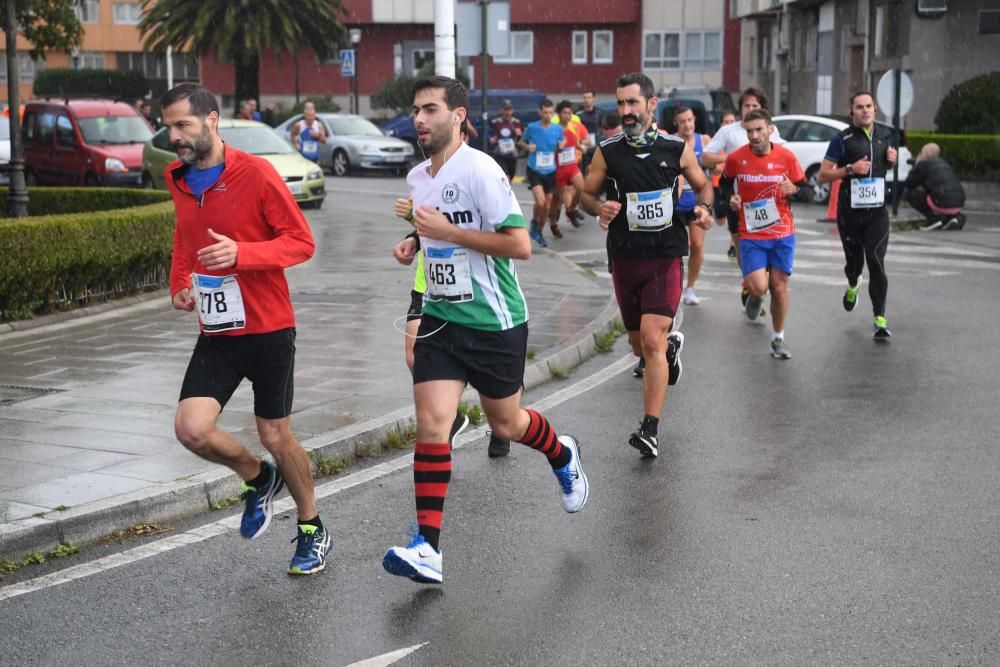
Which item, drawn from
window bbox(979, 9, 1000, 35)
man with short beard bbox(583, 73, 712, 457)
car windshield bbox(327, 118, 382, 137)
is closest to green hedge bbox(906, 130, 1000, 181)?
window bbox(979, 9, 1000, 35)

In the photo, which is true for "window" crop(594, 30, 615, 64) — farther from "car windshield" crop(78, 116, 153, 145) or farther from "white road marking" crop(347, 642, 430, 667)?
"white road marking" crop(347, 642, 430, 667)

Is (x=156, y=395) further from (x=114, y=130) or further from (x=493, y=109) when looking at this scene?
(x=493, y=109)

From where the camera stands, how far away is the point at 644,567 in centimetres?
565

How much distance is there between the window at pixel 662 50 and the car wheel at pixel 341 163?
82.1ft

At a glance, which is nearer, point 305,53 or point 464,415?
point 464,415

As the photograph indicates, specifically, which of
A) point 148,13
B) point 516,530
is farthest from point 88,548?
point 148,13

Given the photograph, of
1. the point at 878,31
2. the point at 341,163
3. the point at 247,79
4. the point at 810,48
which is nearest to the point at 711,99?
the point at 878,31

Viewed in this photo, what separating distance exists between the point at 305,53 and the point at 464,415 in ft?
167

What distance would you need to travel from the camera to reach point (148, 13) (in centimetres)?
4438

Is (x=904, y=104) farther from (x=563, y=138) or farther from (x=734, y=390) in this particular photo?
(x=734, y=390)

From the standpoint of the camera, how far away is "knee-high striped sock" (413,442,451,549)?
5516mm

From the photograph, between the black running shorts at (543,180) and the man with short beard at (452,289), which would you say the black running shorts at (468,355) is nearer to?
the man with short beard at (452,289)

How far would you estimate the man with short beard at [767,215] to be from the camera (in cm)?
1070

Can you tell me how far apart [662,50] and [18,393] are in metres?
50.0
